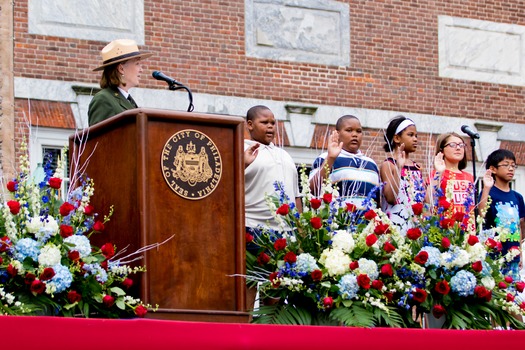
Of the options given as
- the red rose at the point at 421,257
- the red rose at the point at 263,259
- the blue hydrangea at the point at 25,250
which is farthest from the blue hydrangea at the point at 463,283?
the blue hydrangea at the point at 25,250

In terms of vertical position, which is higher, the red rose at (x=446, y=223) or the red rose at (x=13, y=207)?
the red rose at (x=13, y=207)

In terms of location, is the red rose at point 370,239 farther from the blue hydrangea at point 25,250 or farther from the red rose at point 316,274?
the blue hydrangea at point 25,250

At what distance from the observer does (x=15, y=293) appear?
544 centimetres

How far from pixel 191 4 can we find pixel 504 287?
6845mm

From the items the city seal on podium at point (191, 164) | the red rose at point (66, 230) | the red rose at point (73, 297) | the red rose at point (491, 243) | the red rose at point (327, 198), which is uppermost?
the city seal on podium at point (191, 164)

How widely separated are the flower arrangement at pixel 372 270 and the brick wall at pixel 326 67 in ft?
19.4

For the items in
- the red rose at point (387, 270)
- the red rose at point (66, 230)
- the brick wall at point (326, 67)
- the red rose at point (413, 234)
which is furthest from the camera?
the brick wall at point (326, 67)

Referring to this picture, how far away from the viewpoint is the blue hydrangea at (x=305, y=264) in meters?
6.30

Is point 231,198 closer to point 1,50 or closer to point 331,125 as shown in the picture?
point 1,50


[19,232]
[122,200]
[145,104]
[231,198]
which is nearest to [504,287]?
→ [231,198]

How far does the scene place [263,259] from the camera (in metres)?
6.44

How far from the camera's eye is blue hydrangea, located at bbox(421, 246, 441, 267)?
6.61 metres

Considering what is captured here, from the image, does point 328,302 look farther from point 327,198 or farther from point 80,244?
point 80,244

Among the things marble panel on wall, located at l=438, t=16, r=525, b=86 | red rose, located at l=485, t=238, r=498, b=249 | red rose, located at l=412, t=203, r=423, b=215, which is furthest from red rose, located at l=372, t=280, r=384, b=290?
marble panel on wall, located at l=438, t=16, r=525, b=86
